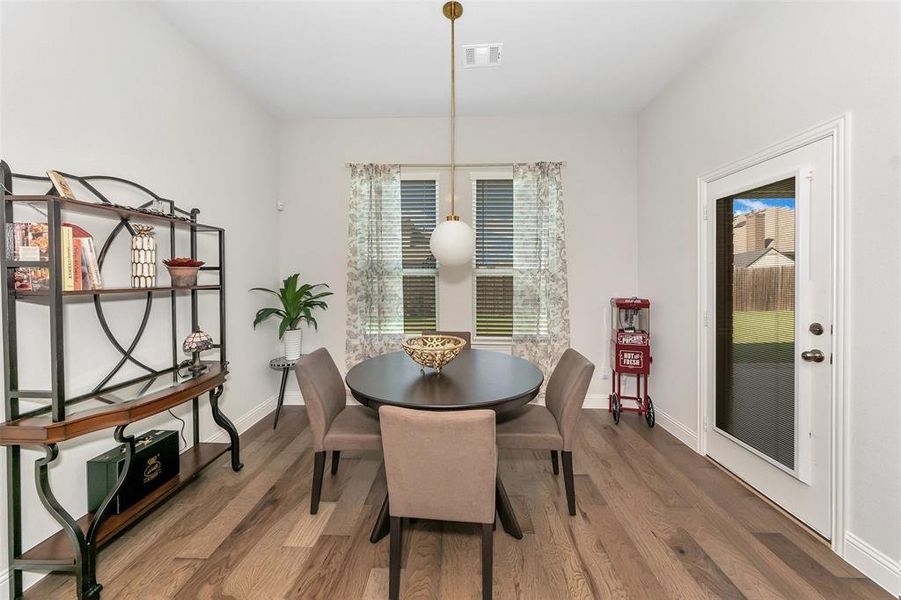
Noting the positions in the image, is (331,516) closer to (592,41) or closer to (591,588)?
(591,588)

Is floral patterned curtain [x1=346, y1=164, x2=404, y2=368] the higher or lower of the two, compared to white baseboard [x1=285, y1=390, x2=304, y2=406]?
higher

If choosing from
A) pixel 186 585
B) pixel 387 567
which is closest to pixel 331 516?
pixel 387 567

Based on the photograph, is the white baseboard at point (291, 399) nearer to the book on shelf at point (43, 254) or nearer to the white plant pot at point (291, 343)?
the white plant pot at point (291, 343)

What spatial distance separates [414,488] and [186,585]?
3.75ft

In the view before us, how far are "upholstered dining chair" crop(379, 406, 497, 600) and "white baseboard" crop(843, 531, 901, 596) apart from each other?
1.73 meters

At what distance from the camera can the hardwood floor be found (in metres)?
1.63

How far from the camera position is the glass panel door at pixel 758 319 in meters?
2.12

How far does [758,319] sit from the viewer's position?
234 cm

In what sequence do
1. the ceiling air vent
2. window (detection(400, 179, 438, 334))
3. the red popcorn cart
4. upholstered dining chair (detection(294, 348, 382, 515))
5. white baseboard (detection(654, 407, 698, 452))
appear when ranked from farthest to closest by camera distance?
window (detection(400, 179, 438, 334)) < the red popcorn cart < white baseboard (detection(654, 407, 698, 452)) < the ceiling air vent < upholstered dining chair (detection(294, 348, 382, 515))

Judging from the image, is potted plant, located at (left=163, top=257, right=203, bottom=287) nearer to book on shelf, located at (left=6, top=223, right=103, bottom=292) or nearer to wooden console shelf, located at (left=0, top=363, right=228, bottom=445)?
book on shelf, located at (left=6, top=223, right=103, bottom=292)

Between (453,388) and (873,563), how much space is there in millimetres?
2015

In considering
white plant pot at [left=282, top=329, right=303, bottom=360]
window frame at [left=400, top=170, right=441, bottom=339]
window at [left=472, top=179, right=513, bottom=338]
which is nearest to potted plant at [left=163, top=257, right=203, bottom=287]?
white plant pot at [left=282, top=329, right=303, bottom=360]

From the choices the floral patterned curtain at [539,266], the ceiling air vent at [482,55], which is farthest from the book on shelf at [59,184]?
the floral patterned curtain at [539,266]

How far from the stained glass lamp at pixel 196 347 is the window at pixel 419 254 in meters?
1.97
